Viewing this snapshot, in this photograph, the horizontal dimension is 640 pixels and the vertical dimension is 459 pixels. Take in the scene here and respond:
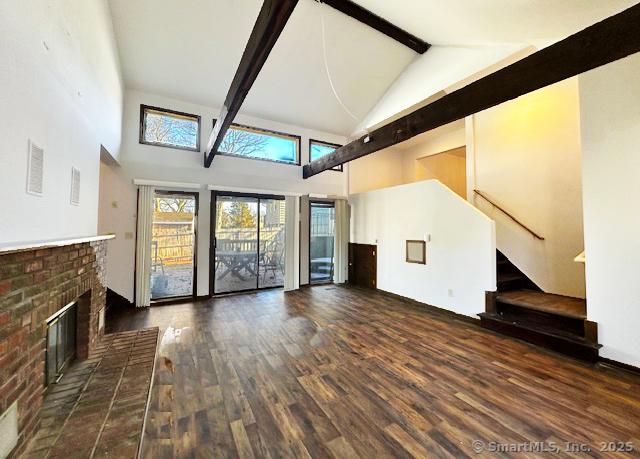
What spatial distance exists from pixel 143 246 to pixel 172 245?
499 mm

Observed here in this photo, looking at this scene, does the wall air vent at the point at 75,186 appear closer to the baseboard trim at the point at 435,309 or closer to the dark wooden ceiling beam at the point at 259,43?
the dark wooden ceiling beam at the point at 259,43

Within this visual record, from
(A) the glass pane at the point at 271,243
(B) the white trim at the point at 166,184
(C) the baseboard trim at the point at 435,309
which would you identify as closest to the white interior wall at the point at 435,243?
(C) the baseboard trim at the point at 435,309

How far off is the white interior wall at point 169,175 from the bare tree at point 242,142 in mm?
200

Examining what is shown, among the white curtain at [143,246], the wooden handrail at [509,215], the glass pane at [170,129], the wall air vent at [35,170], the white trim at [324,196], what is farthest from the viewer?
the white trim at [324,196]

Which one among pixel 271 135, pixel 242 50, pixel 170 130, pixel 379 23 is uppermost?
pixel 379 23

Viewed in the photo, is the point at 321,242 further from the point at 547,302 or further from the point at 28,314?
the point at 28,314

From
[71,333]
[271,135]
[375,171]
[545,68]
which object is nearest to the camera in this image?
[545,68]

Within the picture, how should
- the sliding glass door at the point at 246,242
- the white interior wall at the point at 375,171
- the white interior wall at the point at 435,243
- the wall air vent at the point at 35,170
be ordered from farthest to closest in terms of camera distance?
the white interior wall at the point at 375,171
the sliding glass door at the point at 246,242
the white interior wall at the point at 435,243
the wall air vent at the point at 35,170

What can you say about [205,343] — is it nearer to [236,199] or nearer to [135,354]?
[135,354]

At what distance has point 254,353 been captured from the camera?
288 cm

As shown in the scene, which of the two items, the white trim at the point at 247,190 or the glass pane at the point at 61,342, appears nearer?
the glass pane at the point at 61,342

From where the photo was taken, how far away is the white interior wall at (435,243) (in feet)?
12.6

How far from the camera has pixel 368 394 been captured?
2145 millimetres

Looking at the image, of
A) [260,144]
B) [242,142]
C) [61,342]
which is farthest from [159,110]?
[61,342]
